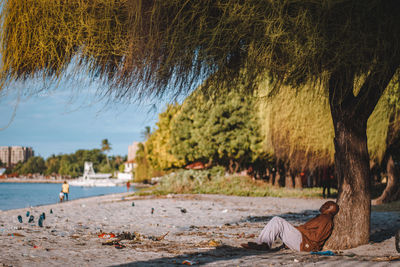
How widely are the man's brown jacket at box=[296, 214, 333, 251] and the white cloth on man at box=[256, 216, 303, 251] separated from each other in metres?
0.10

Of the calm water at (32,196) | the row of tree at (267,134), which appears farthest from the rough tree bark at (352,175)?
the calm water at (32,196)

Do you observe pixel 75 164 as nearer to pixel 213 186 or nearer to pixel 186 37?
pixel 213 186

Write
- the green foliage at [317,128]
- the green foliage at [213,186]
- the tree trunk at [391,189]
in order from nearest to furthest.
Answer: the green foliage at [317,128], the tree trunk at [391,189], the green foliage at [213,186]

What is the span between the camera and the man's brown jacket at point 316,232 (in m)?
6.51

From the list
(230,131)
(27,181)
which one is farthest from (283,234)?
(27,181)

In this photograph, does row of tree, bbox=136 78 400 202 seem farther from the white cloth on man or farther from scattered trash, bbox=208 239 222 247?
scattered trash, bbox=208 239 222 247

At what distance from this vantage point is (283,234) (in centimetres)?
664

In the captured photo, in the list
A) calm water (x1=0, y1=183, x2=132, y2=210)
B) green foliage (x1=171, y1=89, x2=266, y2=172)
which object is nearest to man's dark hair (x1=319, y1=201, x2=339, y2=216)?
green foliage (x1=171, y1=89, x2=266, y2=172)

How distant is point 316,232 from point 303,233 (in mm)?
218

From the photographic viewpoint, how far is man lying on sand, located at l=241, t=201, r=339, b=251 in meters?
6.52

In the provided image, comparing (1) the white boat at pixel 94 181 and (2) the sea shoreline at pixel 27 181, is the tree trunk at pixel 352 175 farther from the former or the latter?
(2) the sea shoreline at pixel 27 181

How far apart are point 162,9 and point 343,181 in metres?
4.22

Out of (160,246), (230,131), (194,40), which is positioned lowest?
(160,246)

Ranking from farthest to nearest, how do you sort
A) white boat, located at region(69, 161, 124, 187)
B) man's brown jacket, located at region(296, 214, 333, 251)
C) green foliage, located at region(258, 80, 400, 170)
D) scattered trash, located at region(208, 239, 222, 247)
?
white boat, located at region(69, 161, 124, 187) < green foliage, located at region(258, 80, 400, 170) < scattered trash, located at region(208, 239, 222, 247) < man's brown jacket, located at region(296, 214, 333, 251)
